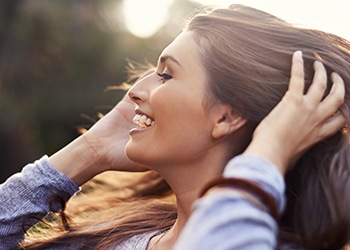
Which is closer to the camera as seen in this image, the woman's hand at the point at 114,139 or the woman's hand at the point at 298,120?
the woman's hand at the point at 298,120

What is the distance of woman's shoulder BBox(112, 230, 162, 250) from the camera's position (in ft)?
8.79

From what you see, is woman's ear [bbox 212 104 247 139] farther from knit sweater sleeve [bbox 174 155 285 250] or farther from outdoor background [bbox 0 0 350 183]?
outdoor background [bbox 0 0 350 183]

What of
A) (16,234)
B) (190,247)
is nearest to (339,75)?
(190,247)

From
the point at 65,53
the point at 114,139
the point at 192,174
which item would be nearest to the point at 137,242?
the point at 192,174

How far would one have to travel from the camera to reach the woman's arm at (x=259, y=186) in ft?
6.01

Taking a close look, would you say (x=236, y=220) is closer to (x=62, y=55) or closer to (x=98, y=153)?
(x=98, y=153)

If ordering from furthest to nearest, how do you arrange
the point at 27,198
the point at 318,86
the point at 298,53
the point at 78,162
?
1. the point at 78,162
2. the point at 27,198
3. the point at 298,53
4. the point at 318,86

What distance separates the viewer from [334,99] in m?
2.25

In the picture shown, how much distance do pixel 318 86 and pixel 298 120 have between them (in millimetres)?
163

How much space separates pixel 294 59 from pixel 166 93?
398 millimetres

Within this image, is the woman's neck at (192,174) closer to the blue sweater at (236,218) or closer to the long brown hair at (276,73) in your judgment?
the long brown hair at (276,73)

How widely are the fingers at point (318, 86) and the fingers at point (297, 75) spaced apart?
1.2 inches

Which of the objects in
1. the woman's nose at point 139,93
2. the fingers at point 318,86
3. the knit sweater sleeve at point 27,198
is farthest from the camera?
the knit sweater sleeve at point 27,198

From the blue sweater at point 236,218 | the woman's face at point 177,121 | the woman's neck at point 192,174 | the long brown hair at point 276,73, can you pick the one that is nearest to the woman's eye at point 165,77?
the woman's face at point 177,121
